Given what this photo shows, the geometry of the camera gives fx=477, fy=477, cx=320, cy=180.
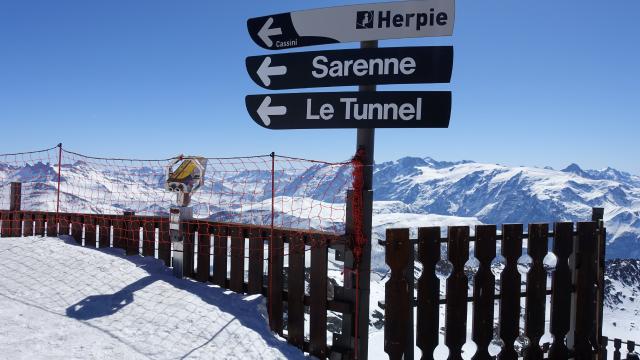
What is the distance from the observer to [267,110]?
523 centimetres

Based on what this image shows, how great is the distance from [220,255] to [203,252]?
1.47ft

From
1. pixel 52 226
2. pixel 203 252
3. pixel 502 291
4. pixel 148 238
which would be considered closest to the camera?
pixel 502 291

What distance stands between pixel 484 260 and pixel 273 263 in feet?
8.72

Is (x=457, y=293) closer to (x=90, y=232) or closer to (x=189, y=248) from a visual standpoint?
(x=189, y=248)

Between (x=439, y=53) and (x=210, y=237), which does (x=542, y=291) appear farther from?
(x=210, y=237)

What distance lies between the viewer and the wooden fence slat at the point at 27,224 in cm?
1023

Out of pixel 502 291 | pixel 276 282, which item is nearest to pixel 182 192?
pixel 276 282

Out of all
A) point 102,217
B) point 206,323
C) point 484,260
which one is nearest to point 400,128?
point 484,260

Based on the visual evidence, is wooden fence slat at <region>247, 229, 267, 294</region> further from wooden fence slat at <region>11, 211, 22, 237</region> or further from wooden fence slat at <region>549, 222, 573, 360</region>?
wooden fence slat at <region>11, 211, 22, 237</region>

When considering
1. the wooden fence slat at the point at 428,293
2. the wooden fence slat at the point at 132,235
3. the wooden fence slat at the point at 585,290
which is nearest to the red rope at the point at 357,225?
the wooden fence slat at the point at 428,293

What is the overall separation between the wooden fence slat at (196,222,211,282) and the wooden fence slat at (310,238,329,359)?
2055 mm

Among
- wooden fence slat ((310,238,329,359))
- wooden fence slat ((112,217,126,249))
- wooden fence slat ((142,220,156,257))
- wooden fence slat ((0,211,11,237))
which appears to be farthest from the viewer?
wooden fence slat ((0,211,11,237))

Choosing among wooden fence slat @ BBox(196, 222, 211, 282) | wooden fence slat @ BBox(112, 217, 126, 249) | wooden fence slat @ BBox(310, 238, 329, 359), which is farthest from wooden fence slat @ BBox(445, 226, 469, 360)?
wooden fence slat @ BBox(112, 217, 126, 249)

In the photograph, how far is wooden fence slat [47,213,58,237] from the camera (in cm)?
958
